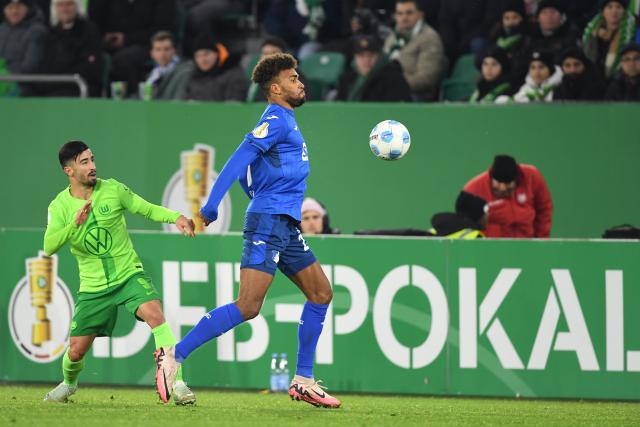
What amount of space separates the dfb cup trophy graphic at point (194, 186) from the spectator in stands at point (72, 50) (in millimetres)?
1835

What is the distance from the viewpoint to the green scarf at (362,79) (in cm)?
1450

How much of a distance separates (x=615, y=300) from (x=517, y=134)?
135 inches

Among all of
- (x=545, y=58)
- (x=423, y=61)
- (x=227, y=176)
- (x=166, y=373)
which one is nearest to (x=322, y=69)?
(x=423, y=61)

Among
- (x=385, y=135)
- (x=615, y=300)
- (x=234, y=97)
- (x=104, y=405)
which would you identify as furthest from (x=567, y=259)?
(x=234, y=97)

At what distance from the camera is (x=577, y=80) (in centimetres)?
1391

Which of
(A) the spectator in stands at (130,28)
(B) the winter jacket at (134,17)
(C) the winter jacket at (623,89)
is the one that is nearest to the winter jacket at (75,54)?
(A) the spectator in stands at (130,28)

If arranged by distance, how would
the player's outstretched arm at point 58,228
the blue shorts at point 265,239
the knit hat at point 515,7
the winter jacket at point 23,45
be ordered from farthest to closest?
the winter jacket at point 23,45, the knit hat at point 515,7, the player's outstretched arm at point 58,228, the blue shorts at point 265,239

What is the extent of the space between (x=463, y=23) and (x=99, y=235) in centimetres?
724

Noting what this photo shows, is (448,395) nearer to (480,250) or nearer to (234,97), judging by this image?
(480,250)

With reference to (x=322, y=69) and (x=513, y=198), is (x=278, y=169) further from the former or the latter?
(x=322, y=69)

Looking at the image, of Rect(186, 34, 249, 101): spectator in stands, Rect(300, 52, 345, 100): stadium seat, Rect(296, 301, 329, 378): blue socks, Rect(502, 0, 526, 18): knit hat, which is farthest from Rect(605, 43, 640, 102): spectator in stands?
Rect(296, 301, 329, 378): blue socks

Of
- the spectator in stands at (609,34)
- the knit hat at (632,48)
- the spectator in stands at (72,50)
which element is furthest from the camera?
the spectator in stands at (72,50)

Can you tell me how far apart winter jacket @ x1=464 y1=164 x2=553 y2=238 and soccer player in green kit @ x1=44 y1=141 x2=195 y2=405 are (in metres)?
4.42

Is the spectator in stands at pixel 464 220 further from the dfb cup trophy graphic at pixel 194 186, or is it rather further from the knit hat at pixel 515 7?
the dfb cup trophy graphic at pixel 194 186
